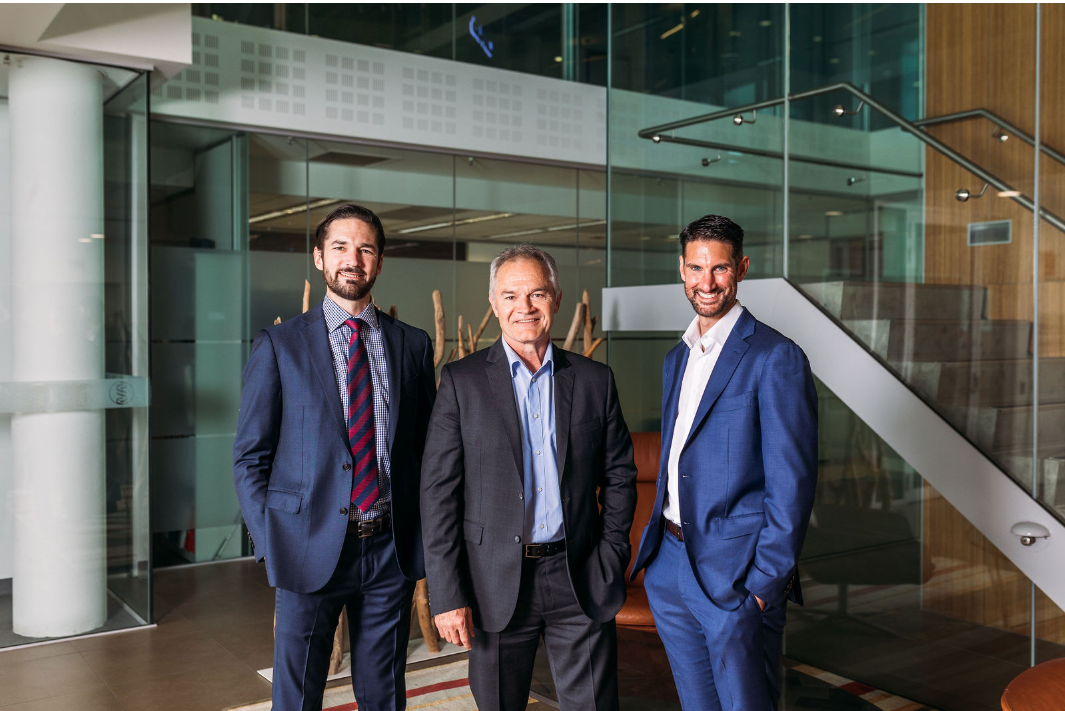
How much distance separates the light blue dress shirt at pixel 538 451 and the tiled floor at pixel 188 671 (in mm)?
1753

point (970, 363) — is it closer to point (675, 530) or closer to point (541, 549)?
point (675, 530)

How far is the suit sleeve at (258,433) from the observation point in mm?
2404

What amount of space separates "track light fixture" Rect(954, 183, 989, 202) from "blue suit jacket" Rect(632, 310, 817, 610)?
1447 mm

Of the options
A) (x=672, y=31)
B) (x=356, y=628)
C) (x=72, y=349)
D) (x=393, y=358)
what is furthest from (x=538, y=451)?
(x=72, y=349)

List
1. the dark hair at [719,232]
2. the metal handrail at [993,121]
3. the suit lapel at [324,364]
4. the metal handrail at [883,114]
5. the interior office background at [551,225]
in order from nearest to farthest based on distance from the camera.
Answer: the dark hair at [719,232] < the suit lapel at [324,364] < the metal handrail at [993,121] < the metal handrail at [883,114] < the interior office background at [551,225]

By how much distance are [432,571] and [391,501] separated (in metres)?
0.31

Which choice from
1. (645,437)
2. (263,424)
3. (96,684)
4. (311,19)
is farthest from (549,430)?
(311,19)

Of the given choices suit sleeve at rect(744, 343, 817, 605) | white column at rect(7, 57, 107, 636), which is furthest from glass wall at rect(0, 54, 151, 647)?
suit sleeve at rect(744, 343, 817, 605)

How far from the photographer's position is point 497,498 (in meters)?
2.17

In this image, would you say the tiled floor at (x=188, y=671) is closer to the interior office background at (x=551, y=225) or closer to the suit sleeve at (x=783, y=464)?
the interior office background at (x=551, y=225)

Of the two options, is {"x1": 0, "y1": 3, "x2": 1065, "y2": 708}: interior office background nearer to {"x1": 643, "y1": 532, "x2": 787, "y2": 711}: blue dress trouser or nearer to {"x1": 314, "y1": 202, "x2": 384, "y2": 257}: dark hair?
{"x1": 643, "y1": 532, "x2": 787, "y2": 711}: blue dress trouser

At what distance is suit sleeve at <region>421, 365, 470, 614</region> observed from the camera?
2174mm

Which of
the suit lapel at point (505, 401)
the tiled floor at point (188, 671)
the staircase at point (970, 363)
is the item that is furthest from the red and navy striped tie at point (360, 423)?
the staircase at point (970, 363)

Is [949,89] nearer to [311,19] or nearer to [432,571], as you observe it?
[432,571]
